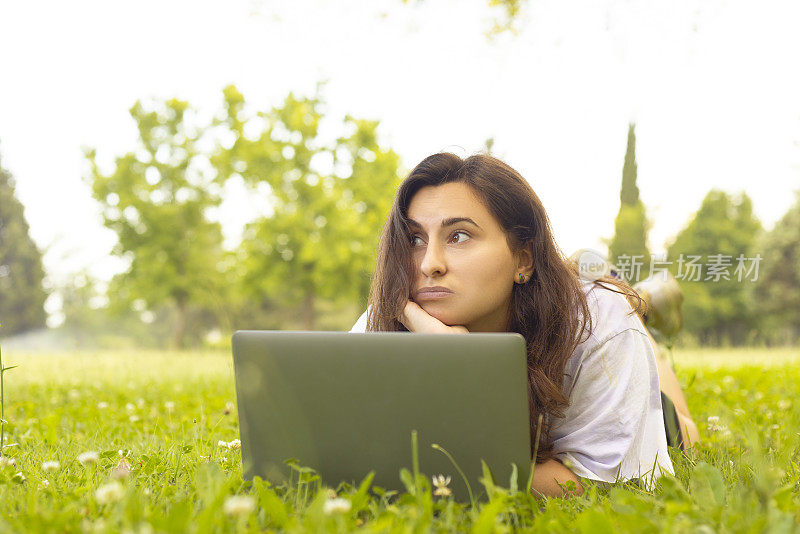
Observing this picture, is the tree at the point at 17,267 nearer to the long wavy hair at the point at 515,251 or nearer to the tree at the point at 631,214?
the tree at the point at 631,214

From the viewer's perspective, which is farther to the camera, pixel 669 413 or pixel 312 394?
pixel 669 413

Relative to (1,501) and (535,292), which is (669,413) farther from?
(1,501)

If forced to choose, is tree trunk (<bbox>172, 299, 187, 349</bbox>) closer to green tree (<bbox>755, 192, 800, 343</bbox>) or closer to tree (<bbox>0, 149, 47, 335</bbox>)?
tree (<bbox>0, 149, 47, 335</bbox>)

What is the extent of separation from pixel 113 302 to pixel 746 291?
103ft

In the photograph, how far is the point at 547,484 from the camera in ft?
6.50

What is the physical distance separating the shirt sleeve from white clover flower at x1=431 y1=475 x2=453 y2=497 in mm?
513

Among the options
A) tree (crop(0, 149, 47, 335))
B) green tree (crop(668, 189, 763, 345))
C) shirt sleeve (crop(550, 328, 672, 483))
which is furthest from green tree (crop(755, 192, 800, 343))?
tree (crop(0, 149, 47, 335))

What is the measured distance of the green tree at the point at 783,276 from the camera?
31.4 m

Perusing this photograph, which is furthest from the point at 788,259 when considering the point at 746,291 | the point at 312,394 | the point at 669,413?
the point at 312,394

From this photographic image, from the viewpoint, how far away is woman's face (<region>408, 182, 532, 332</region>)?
2254 mm

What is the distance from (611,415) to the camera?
6.96ft

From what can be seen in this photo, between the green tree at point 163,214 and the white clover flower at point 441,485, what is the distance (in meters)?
21.6

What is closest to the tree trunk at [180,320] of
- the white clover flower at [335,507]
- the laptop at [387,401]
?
the laptop at [387,401]

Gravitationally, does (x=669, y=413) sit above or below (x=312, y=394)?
below
